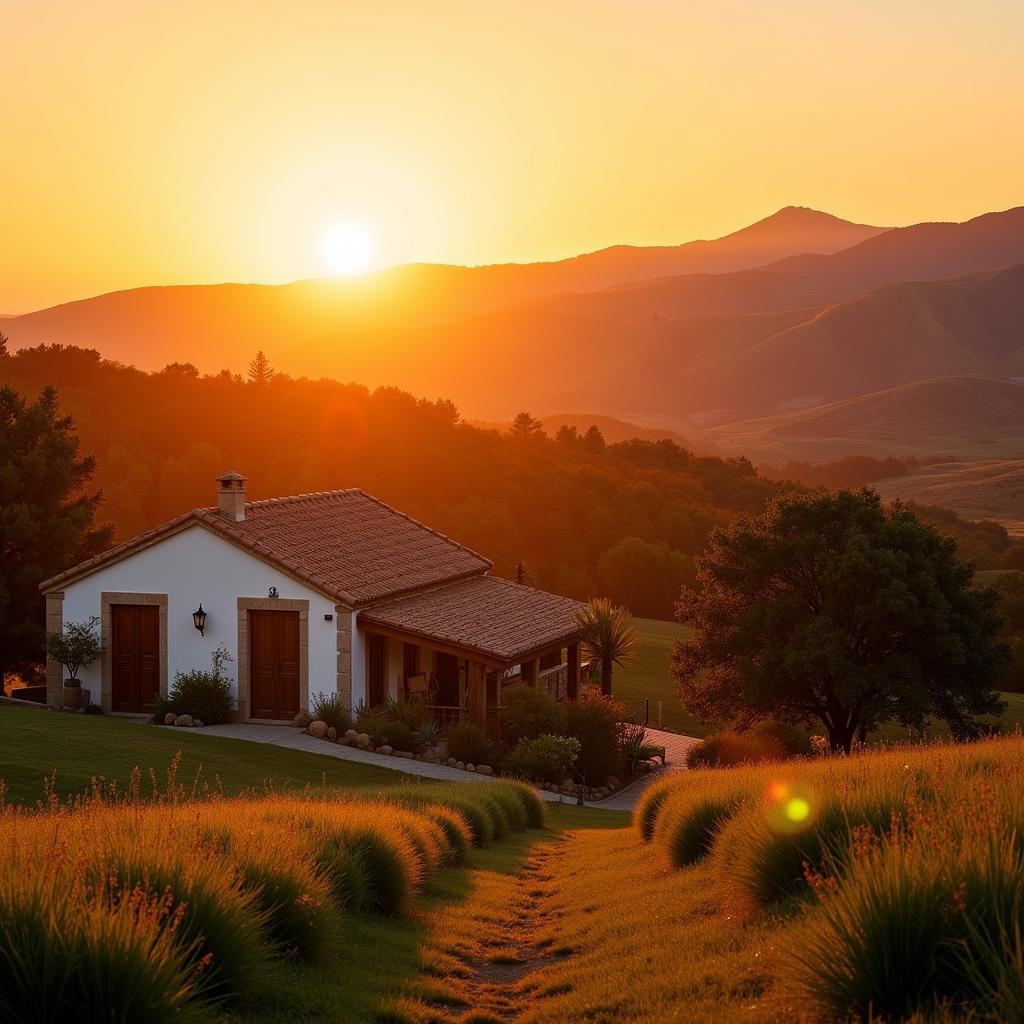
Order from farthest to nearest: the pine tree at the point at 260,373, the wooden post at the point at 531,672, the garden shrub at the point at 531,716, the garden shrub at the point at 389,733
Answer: the pine tree at the point at 260,373, the wooden post at the point at 531,672, the garden shrub at the point at 531,716, the garden shrub at the point at 389,733

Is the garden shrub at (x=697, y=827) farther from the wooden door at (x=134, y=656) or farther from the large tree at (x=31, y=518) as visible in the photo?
the large tree at (x=31, y=518)

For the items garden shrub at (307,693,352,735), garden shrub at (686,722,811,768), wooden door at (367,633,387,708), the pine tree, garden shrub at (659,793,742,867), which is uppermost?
the pine tree

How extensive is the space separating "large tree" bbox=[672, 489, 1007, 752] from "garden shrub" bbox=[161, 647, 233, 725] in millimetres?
11546

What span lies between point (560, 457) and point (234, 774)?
3412 inches

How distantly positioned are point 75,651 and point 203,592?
319 cm

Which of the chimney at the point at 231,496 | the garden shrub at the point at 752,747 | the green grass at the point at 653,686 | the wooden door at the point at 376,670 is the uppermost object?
the chimney at the point at 231,496

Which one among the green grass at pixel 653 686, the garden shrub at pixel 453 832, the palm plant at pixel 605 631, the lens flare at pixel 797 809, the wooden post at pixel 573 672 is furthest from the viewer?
the green grass at pixel 653 686

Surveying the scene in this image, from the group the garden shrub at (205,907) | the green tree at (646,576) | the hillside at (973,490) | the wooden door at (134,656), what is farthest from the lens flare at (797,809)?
the hillside at (973,490)

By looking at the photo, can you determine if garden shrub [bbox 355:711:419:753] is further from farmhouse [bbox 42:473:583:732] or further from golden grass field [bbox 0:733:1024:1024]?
golden grass field [bbox 0:733:1024:1024]

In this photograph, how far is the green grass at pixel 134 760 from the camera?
1809 cm

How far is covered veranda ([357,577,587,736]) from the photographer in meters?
27.4

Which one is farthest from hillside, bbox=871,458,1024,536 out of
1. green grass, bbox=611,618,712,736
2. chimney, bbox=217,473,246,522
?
chimney, bbox=217,473,246,522

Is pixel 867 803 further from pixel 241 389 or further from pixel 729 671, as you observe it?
pixel 241 389

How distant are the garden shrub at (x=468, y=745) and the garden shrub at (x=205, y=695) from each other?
5.05 m
